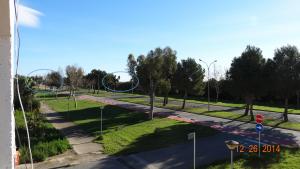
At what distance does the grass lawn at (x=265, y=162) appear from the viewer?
1616cm

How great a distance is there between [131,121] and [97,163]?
16409 millimetres

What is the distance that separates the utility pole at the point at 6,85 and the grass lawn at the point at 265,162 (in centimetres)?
1491

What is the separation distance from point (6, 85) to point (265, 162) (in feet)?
53.7

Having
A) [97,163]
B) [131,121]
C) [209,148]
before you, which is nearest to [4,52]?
[97,163]

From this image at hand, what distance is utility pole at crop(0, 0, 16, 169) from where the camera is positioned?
2303mm

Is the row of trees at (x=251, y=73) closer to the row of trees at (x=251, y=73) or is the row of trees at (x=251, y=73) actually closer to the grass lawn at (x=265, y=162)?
the row of trees at (x=251, y=73)

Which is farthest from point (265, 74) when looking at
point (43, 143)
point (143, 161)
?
point (43, 143)

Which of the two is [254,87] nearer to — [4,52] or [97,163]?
[97,163]

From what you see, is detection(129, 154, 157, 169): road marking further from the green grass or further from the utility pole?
the utility pole

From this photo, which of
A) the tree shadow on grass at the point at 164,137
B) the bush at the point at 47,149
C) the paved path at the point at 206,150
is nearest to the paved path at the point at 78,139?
the bush at the point at 47,149

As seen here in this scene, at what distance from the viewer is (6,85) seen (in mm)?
2314

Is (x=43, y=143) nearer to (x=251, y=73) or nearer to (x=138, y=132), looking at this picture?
(x=138, y=132)
